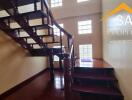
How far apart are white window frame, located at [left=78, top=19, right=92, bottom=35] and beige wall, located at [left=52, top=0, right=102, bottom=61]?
134mm

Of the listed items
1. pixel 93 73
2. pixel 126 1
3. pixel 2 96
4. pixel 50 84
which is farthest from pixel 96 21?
pixel 2 96

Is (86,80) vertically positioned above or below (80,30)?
below

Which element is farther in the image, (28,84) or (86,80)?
(28,84)

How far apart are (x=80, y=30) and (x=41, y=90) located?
3.19 m

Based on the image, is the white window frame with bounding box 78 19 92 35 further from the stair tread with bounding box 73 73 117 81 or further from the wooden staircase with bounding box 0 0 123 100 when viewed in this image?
the stair tread with bounding box 73 73 117 81

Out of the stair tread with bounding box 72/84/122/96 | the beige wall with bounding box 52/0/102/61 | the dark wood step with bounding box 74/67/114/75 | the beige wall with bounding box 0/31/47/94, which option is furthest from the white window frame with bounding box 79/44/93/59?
the stair tread with bounding box 72/84/122/96

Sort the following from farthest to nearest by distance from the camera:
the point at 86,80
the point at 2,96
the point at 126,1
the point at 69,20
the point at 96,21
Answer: the point at 69,20
the point at 96,21
the point at 86,80
the point at 2,96
the point at 126,1

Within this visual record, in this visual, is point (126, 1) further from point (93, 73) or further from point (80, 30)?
point (80, 30)

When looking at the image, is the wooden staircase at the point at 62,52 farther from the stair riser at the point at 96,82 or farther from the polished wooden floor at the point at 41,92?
the polished wooden floor at the point at 41,92

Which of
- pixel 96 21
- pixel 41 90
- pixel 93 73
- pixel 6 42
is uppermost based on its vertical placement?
pixel 96 21

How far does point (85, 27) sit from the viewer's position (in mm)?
5039

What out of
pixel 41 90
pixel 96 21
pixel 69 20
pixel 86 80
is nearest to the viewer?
pixel 86 80

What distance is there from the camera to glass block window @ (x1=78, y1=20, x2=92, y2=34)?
4.98m

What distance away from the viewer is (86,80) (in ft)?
9.23
